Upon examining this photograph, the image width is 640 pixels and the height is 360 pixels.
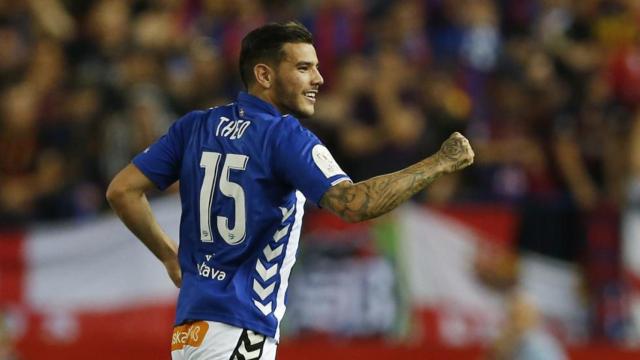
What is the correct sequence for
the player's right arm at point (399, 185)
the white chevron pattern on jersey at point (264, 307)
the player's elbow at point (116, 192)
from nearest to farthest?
the player's right arm at point (399, 185) → the white chevron pattern on jersey at point (264, 307) → the player's elbow at point (116, 192)

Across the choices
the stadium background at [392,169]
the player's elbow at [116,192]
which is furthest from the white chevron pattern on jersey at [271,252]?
the stadium background at [392,169]

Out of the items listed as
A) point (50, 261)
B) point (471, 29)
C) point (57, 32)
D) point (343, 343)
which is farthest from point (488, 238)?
point (57, 32)

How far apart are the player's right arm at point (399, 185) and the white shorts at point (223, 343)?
72cm

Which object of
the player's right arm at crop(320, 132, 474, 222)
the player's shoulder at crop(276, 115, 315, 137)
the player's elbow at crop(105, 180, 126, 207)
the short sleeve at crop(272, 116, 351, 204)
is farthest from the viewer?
the player's elbow at crop(105, 180, 126, 207)

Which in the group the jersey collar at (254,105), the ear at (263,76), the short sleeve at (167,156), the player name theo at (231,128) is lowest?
the short sleeve at (167,156)

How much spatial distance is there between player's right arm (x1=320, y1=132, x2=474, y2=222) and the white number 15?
511 millimetres

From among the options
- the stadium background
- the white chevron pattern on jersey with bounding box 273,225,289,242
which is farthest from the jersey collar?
the stadium background

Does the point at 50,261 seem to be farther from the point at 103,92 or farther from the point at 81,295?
the point at 103,92

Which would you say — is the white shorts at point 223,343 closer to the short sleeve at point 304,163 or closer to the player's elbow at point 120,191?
the short sleeve at point 304,163

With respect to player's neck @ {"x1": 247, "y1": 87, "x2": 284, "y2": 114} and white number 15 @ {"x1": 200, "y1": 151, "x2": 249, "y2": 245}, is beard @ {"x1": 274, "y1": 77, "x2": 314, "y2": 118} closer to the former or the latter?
player's neck @ {"x1": 247, "y1": 87, "x2": 284, "y2": 114}

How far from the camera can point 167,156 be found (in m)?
6.75

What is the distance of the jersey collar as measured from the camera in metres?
6.41

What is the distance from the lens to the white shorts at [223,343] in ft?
20.5

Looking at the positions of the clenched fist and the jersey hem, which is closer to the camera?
the clenched fist
